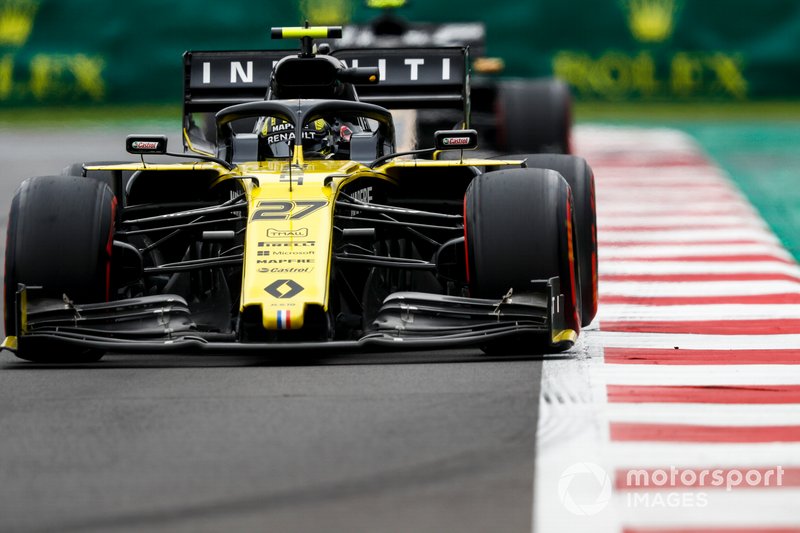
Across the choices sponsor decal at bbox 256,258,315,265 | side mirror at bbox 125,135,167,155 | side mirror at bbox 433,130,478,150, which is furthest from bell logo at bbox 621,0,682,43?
sponsor decal at bbox 256,258,315,265

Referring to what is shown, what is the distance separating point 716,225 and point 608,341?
21.1ft

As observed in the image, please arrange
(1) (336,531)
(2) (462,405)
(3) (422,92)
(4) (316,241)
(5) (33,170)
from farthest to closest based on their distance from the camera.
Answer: (5) (33,170), (3) (422,92), (4) (316,241), (2) (462,405), (1) (336,531)

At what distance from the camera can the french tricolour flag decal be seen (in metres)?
7.69

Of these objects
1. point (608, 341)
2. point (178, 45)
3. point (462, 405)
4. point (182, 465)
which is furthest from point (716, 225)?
point (178, 45)

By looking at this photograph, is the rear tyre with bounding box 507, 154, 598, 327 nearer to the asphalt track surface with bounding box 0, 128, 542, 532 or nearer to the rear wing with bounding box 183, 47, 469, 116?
the asphalt track surface with bounding box 0, 128, 542, 532

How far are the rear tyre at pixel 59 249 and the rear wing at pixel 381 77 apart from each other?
3.23 m

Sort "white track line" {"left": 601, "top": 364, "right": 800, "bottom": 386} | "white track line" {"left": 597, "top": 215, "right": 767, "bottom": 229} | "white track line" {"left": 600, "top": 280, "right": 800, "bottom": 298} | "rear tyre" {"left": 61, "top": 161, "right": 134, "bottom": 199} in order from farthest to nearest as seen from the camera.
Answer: "white track line" {"left": 597, "top": 215, "right": 767, "bottom": 229}, "white track line" {"left": 600, "top": 280, "right": 800, "bottom": 298}, "rear tyre" {"left": 61, "top": 161, "right": 134, "bottom": 199}, "white track line" {"left": 601, "top": 364, "right": 800, "bottom": 386}

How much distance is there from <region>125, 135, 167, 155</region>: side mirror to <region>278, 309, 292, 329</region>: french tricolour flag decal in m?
1.44

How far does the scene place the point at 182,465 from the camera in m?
5.68

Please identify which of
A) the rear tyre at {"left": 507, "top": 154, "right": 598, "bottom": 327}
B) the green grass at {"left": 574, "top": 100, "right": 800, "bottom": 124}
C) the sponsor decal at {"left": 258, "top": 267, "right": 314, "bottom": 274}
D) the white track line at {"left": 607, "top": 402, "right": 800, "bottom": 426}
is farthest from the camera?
the green grass at {"left": 574, "top": 100, "right": 800, "bottom": 124}

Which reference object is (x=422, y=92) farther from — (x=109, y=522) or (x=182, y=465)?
(x=109, y=522)

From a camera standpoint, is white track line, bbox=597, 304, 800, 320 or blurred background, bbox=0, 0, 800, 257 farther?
blurred background, bbox=0, 0, 800, 257

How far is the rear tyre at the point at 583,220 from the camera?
350 inches

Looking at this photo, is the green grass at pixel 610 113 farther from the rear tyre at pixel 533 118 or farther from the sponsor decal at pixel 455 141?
the sponsor decal at pixel 455 141
